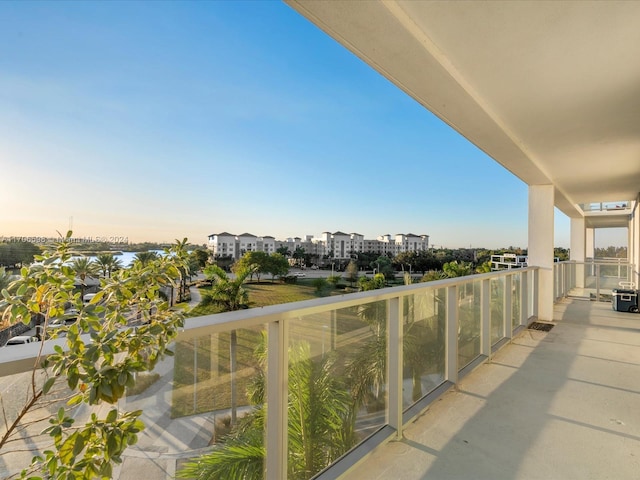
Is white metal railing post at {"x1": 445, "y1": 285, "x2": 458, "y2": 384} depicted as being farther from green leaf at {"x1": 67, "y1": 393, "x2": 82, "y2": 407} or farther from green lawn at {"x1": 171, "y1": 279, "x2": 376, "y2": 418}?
green leaf at {"x1": 67, "y1": 393, "x2": 82, "y2": 407}

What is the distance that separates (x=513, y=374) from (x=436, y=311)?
53.5 inches

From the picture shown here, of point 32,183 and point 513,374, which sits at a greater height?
point 32,183

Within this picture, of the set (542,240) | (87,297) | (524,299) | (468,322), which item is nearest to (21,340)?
(87,297)

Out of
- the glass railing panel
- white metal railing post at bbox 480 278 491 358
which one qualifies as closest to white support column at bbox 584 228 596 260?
the glass railing panel

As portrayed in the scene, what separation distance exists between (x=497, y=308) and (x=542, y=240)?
2.77 m

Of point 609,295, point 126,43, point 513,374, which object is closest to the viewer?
point 513,374

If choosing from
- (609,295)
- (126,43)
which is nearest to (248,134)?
(126,43)

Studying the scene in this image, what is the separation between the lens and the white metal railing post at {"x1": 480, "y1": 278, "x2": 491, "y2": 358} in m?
3.54

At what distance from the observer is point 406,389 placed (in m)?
2.33

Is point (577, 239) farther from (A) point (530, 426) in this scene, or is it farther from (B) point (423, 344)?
(B) point (423, 344)

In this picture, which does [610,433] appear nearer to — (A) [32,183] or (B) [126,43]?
(B) [126,43]

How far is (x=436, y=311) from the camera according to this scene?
2785mm

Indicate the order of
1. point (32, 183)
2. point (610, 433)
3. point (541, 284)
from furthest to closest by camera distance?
point (32, 183) < point (541, 284) < point (610, 433)

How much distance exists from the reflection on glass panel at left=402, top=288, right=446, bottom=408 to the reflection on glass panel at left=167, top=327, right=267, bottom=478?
1221 millimetres
